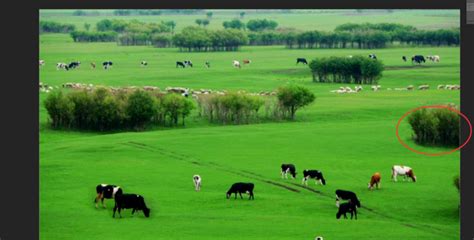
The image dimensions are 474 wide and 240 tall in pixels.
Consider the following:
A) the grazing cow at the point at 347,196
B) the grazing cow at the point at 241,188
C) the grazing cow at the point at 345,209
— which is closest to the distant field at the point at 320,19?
the grazing cow at the point at 241,188

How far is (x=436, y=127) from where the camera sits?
180ft

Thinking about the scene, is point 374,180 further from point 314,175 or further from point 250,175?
point 250,175

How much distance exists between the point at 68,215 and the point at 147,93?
86.1ft

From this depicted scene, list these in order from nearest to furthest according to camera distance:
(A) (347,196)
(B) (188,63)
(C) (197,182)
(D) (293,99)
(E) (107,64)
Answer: (A) (347,196) → (C) (197,182) → (E) (107,64) → (D) (293,99) → (B) (188,63)

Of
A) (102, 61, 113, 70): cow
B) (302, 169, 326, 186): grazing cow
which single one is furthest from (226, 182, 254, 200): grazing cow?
(102, 61, 113, 70): cow

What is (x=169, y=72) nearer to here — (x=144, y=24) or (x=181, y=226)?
(x=144, y=24)

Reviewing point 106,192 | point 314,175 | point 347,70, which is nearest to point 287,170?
point 314,175

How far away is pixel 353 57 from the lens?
7775cm

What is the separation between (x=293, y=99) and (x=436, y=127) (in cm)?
1471

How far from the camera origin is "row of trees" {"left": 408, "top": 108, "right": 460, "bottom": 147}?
178 feet

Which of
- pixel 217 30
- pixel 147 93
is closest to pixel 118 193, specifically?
pixel 147 93

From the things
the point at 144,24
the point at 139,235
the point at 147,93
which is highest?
the point at 144,24

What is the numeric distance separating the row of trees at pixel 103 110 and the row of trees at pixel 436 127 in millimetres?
16345

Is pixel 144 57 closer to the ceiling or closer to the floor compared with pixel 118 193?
closer to the ceiling
